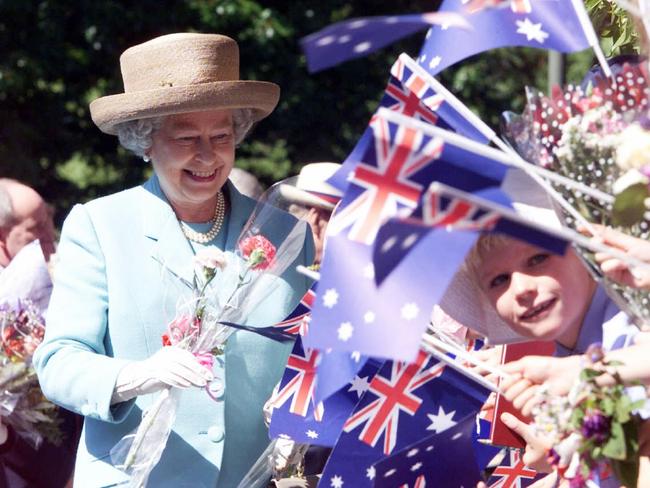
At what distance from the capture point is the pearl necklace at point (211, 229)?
13.5 feet

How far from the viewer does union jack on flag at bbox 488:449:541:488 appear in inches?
139

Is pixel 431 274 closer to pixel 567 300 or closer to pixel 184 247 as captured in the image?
pixel 567 300

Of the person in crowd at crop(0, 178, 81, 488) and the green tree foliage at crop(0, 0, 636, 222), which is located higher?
the person in crowd at crop(0, 178, 81, 488)

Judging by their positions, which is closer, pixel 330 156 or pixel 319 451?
pixel 319 451

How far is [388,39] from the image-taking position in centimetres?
244

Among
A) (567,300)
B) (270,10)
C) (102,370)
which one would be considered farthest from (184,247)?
(270,10)

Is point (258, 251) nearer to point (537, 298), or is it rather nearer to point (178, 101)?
point (178, 101)

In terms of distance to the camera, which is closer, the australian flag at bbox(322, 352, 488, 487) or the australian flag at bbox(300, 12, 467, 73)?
the australian flag at bbox(300, 12, 467, 73)

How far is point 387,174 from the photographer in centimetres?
261

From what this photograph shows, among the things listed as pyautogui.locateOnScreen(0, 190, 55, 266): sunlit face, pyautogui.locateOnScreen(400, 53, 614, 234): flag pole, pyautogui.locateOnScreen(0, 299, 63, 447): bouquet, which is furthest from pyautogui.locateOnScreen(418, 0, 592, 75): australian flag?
pyautogui.locateOnScreen(0, 190, 55, 266): sunlit face

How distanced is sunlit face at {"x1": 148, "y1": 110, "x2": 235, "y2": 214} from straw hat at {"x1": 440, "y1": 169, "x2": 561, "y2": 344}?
1158mm

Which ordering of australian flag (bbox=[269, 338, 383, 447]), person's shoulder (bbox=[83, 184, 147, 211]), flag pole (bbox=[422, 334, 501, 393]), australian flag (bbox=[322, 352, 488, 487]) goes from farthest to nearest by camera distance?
person's shoulder (bbox=[83, 184, 147, 211]), australian flag (bbox=[269, 338, 383, 447]), australian flag (bbox=[322, 352, 488, 487]), flag pole (bbox=[422, 334, 501, 393])

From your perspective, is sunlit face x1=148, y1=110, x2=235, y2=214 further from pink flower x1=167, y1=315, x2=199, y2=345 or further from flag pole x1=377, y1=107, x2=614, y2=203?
flag pole x1=377, y1=107, x2=614, y2=203

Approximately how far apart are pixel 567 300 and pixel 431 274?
1.84 ft
